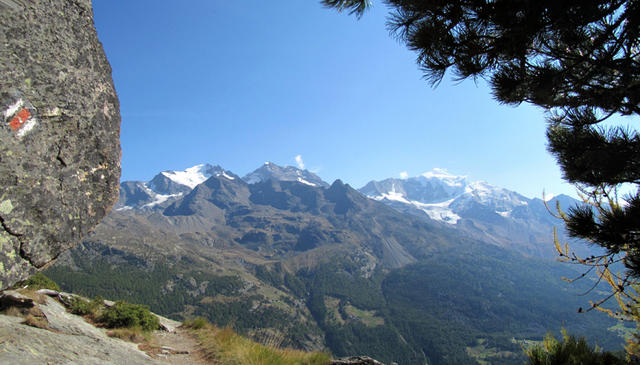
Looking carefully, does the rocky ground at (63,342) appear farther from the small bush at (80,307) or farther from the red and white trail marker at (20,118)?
the red and white trail marker at (20,118)

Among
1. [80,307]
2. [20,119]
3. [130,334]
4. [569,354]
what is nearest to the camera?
[20,119]

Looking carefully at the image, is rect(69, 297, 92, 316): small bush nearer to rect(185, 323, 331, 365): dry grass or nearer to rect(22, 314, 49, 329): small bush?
rect(22, 314, 49, 329): small bush

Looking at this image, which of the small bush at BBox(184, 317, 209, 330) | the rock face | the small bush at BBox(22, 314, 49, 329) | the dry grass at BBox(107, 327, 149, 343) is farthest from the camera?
the small bush at BBox(184, 317, 209, 330)

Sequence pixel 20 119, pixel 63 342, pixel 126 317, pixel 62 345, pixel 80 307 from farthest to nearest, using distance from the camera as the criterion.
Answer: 1. pixel 80 307
2. pixel 126 317
3. pixel 63 342
4. pixel 62 345
5. pixel 20 119

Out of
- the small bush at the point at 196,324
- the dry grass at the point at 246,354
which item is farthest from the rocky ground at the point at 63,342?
the small bush at the point at 196,324

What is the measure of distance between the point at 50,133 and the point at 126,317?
1108cm

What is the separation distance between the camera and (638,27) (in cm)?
523

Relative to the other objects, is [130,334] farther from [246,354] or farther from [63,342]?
[63,342]

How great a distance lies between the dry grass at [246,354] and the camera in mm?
8885

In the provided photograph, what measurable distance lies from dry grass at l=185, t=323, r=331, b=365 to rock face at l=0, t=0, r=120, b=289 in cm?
650

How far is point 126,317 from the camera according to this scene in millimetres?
12055

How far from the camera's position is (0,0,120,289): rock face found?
3.39 meters

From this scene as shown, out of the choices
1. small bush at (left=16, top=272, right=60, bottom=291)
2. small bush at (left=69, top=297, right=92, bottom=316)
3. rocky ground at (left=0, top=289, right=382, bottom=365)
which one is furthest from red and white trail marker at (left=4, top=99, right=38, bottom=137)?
small bush at (left=16, top=272, right=60, bottom=291)

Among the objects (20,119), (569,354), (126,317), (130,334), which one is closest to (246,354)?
(130,334)
